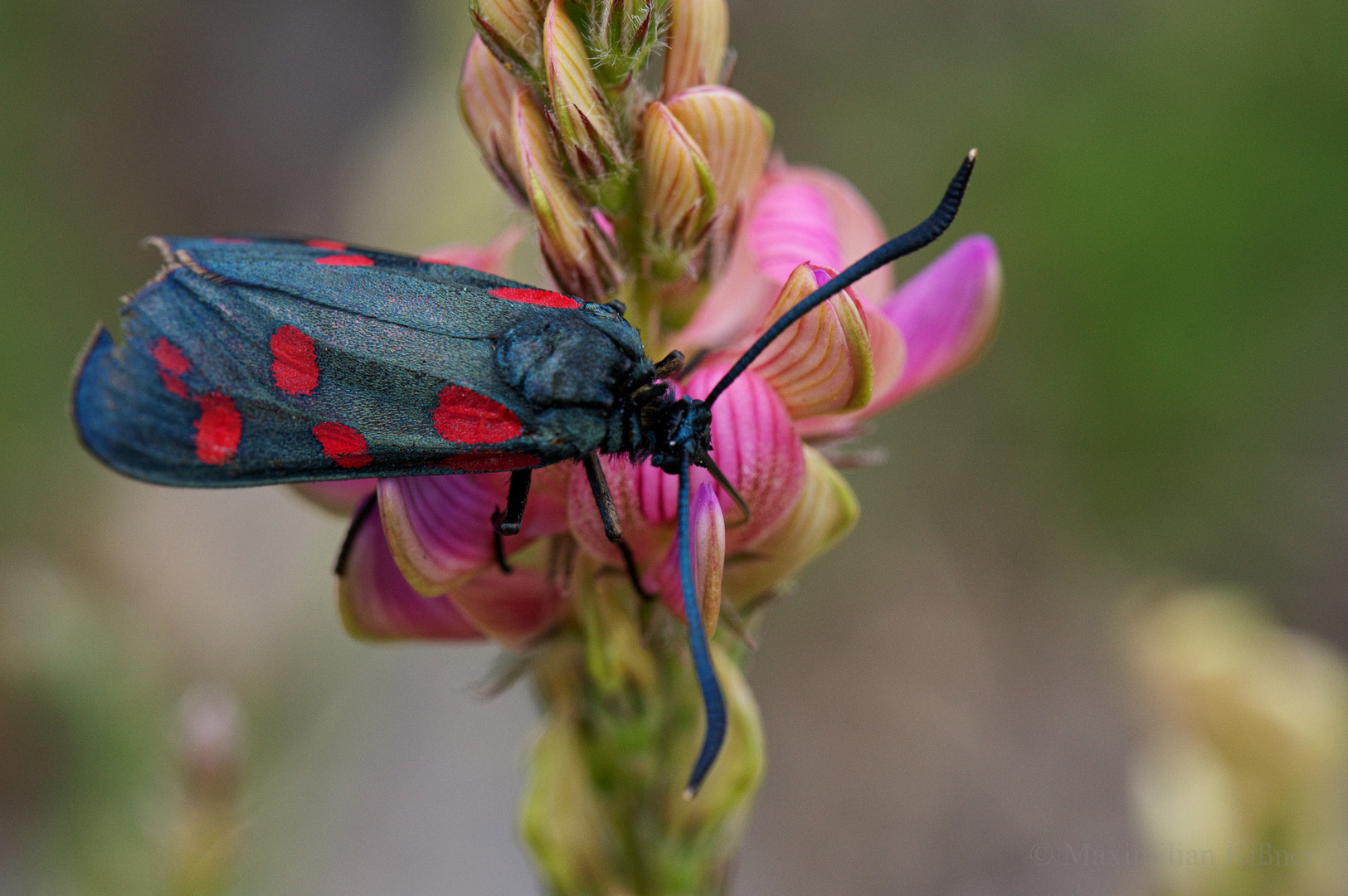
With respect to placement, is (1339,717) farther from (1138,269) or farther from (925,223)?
(1138,269)

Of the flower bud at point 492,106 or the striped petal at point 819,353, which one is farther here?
the flower bud at point 492,106

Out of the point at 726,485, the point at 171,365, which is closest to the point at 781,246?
the point at 726,485

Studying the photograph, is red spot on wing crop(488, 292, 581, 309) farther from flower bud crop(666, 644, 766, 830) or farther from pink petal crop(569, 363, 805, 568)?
flower bud crop(666, 644, 766, 830)

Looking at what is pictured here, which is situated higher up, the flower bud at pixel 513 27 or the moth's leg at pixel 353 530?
the flower bud at pixel 513 27

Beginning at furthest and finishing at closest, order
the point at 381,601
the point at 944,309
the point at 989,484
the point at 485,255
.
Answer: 1. the point at 989,484
2. the point at 485,255
3. the point at 944,309
4. the point at 381,601

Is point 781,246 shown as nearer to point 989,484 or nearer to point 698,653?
point 698,653

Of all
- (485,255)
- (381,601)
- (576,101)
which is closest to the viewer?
(576,101)

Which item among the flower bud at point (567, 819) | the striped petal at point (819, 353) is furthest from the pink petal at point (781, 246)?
the flower bud at point (567, 819)

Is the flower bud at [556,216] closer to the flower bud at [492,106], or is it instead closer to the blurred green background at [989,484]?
the flower bud at [492,106]
